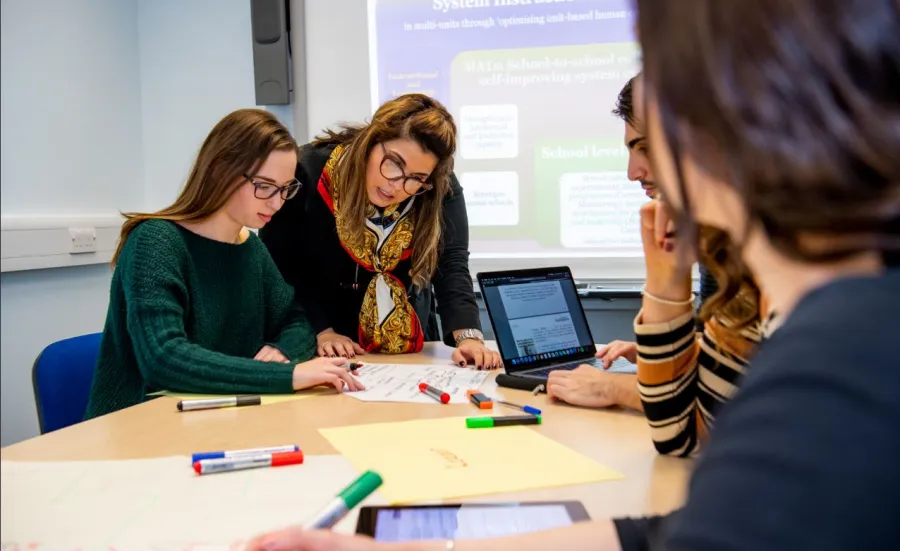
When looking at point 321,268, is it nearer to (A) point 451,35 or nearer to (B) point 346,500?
(B) point 346,500

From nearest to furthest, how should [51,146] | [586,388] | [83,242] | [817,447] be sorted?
[817,447], [51,146], [586,388], [83,242]

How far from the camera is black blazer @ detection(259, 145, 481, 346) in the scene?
175 centimetres

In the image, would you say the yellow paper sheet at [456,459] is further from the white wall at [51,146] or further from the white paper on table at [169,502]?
the white wall at [51,146]

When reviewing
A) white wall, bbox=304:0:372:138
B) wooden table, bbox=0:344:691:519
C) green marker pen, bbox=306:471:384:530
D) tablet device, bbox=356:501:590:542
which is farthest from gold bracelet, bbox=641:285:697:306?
white wall, bbox=304:0:372:138

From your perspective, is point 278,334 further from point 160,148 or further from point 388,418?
point 160,148

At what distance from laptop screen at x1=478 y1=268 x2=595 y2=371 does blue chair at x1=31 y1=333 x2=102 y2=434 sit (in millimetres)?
778

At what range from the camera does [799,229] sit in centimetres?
37

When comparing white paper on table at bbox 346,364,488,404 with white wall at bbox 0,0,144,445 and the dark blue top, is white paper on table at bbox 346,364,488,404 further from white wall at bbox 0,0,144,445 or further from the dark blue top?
the dark blue top

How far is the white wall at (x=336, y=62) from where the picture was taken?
8.70ft

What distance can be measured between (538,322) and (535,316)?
0.01 meters

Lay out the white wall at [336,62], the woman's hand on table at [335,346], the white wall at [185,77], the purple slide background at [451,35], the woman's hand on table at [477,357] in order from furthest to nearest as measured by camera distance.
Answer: the white wall at [336,62]
the purple slide background at [451,35]
the white wall at [185,77]
the woman's hand on table at [335,346]
the woman's hand on table at [477,357]

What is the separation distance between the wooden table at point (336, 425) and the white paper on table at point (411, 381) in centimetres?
4

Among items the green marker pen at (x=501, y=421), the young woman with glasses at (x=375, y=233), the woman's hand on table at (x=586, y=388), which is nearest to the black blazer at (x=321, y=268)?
the young woman with glasses at (x=375, y=233)

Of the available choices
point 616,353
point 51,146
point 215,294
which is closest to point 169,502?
point 51,146
